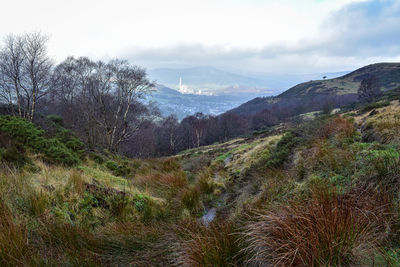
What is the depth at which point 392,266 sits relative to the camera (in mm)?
1421

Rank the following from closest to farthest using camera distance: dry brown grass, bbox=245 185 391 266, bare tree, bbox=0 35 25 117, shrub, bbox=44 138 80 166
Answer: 1. dry brown grass, bbox=245 185 391 266
2. shrub, bbox=44 138 80 166
3. bare tree, bbox=0 35 25 117

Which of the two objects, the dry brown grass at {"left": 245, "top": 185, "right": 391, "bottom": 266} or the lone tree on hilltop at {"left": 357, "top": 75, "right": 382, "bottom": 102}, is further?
the lone tree on hilltop at {"left": 357, "top": 75, "right": 382, "bottom": 102}

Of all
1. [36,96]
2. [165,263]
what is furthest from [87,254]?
[36,96]

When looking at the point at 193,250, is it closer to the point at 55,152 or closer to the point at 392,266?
the point at 392,266

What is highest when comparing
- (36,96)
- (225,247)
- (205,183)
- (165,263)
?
(36,96)

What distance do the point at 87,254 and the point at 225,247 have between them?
1.47 m

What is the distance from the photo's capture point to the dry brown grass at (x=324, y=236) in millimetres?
1563

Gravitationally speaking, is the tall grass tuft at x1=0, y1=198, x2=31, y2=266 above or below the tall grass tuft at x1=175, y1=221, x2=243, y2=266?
above

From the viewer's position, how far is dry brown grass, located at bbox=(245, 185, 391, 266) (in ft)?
5.13

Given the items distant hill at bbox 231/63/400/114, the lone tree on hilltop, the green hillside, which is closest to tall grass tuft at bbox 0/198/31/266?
the lone tree on hilltop

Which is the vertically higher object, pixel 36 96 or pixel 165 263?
pixel 36 96

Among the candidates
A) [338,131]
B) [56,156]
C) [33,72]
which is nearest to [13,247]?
[56,156]

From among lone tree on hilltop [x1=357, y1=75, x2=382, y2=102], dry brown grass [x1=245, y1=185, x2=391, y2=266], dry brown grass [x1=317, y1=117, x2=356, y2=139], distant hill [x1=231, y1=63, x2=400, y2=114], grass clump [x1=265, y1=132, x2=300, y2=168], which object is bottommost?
grass clump [x1=265, y1=132, x2=300, y2=168]

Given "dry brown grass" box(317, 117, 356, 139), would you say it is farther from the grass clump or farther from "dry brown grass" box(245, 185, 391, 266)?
"dry brown grass" box(245, 185, 391, 266)
